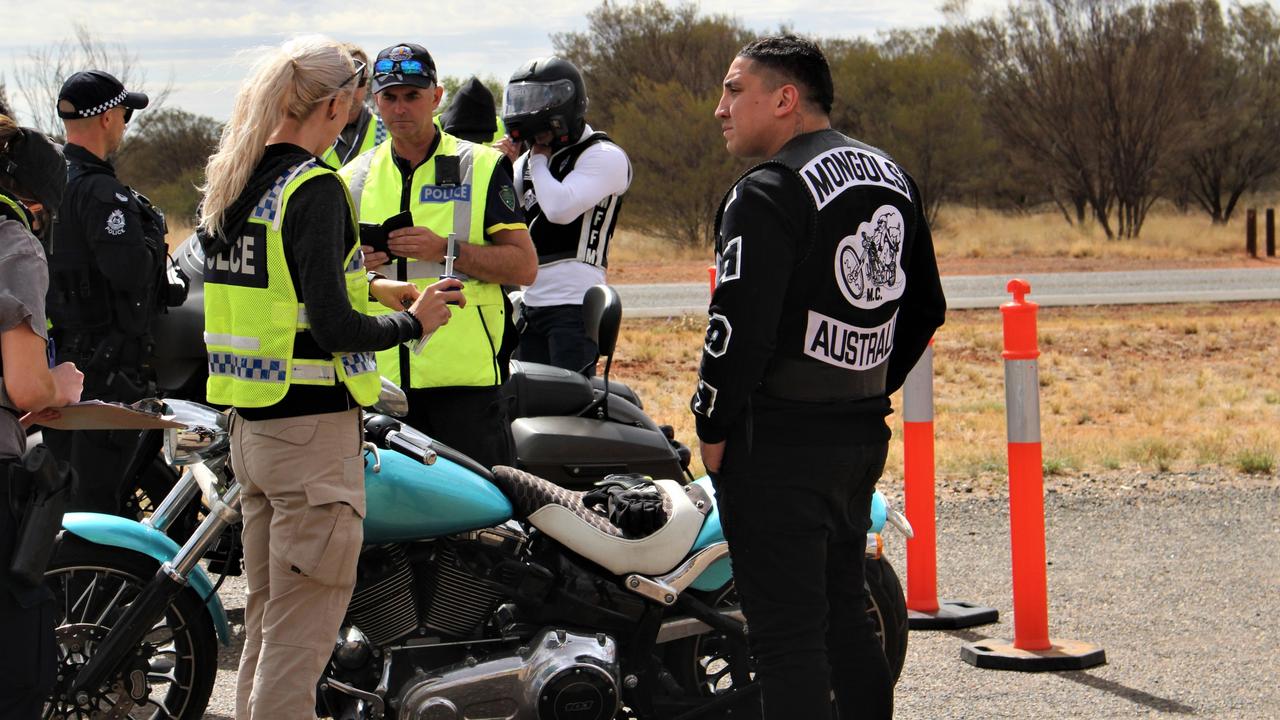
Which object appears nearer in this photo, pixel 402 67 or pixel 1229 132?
pixel 402 67

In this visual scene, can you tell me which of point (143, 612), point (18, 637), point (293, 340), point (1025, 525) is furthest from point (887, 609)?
point (18, 637)

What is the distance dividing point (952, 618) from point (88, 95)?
3.68 m

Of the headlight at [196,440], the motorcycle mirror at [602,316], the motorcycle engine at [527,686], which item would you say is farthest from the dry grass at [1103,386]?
the headlight at [196,440]

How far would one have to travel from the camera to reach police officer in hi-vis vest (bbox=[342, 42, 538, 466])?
172 inches

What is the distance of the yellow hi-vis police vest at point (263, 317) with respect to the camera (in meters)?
3.31

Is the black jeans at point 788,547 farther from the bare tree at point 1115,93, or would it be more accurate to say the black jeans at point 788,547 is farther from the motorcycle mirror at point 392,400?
the bare tree at point 1115,93

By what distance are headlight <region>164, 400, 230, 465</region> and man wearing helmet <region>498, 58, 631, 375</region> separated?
203 cm

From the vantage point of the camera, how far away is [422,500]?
377 cm

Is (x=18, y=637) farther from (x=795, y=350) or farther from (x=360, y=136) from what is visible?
(x=360, y=136)

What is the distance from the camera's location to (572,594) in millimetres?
3938

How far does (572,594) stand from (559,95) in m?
2.45

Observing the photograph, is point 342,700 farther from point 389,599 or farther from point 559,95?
point 559,95

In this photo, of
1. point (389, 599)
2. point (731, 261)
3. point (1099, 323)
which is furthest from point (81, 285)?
point (1099, 323)

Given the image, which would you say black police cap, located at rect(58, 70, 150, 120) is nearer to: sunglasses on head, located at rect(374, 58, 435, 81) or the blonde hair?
sunglasses on head, located at rect(374, 58, 435, 81)
